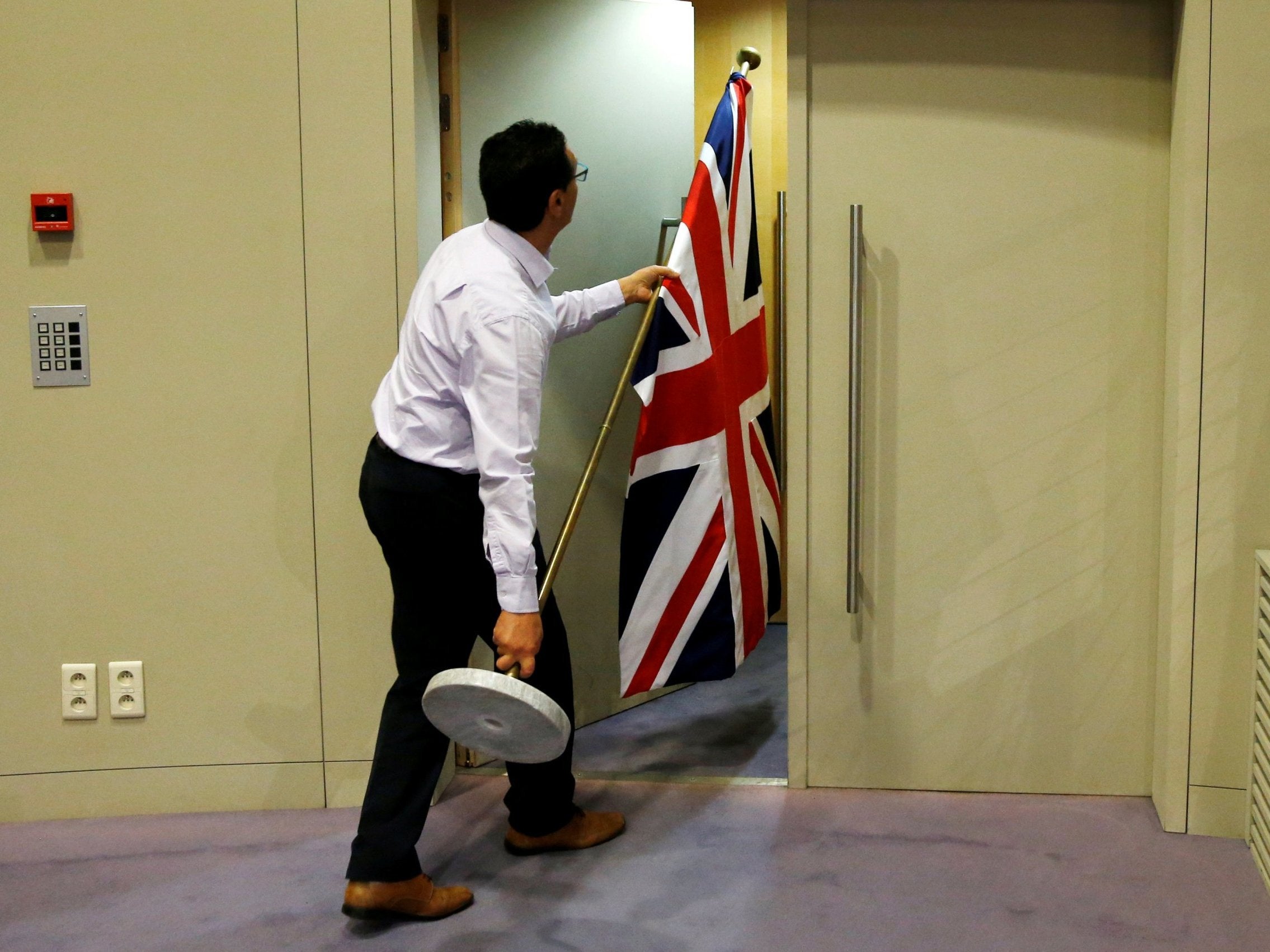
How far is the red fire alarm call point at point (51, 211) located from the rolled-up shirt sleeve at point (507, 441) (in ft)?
3.59

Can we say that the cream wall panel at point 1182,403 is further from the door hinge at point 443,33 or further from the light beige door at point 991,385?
the door hinge at point 443,33

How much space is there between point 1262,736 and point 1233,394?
66 cm

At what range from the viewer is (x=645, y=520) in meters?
2.65

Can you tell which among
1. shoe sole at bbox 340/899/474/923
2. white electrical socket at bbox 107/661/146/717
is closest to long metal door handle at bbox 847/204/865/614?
shoe sole at bbox 340/899/474/923

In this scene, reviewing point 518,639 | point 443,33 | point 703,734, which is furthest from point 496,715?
point 443,33

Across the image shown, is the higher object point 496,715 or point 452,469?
point 452,469

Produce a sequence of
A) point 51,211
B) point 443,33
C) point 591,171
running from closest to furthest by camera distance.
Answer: point 51,211
point 443,33
point 591,171

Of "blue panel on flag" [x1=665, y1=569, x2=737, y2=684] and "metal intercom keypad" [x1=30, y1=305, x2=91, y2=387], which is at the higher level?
"metal intercom keypad" [x1=30, y1=305, x2=91, y2=387]

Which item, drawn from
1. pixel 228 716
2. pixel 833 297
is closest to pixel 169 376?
pixel 228 716

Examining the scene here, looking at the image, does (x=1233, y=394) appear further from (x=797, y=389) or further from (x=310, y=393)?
(x=310, y=393)

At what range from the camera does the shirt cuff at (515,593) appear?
1.98 m

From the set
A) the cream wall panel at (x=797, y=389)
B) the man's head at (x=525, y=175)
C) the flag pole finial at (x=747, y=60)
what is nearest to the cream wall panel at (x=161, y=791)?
the cream wall panel at (x=797, y=389)

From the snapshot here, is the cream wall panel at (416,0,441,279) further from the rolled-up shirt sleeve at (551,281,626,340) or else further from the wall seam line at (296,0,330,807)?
the rolled-up shirt sleeve at (551,281,626,340)

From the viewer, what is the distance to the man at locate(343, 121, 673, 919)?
2.00 metres
